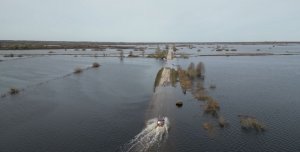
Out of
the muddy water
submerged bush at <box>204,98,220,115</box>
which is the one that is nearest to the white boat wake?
the muddy water

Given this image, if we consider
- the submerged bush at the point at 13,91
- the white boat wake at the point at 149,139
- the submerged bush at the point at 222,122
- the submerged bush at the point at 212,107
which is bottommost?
the white boat wake at the point at 149,139

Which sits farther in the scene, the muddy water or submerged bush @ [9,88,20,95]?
submerged bush @ [9,88,20,95]

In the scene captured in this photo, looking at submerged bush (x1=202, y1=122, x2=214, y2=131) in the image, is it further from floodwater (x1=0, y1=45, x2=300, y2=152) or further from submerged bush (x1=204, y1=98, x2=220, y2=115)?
submerged bush (x1=204, y1=98, x2=220, y2=115)

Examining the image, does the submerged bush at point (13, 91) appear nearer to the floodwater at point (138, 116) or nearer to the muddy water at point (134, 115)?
the floodwater at point (138, 116)

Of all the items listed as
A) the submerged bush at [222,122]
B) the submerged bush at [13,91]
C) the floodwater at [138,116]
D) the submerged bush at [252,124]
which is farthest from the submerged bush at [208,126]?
the submerged bush at [13,91]

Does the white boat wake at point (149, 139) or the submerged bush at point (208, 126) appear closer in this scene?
the white boat wake at point (149, 139)

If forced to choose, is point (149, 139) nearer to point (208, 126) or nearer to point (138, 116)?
point (208, 126)

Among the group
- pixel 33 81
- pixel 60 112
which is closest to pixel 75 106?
pixel 60 112

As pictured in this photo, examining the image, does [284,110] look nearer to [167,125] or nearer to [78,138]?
[167,125]
